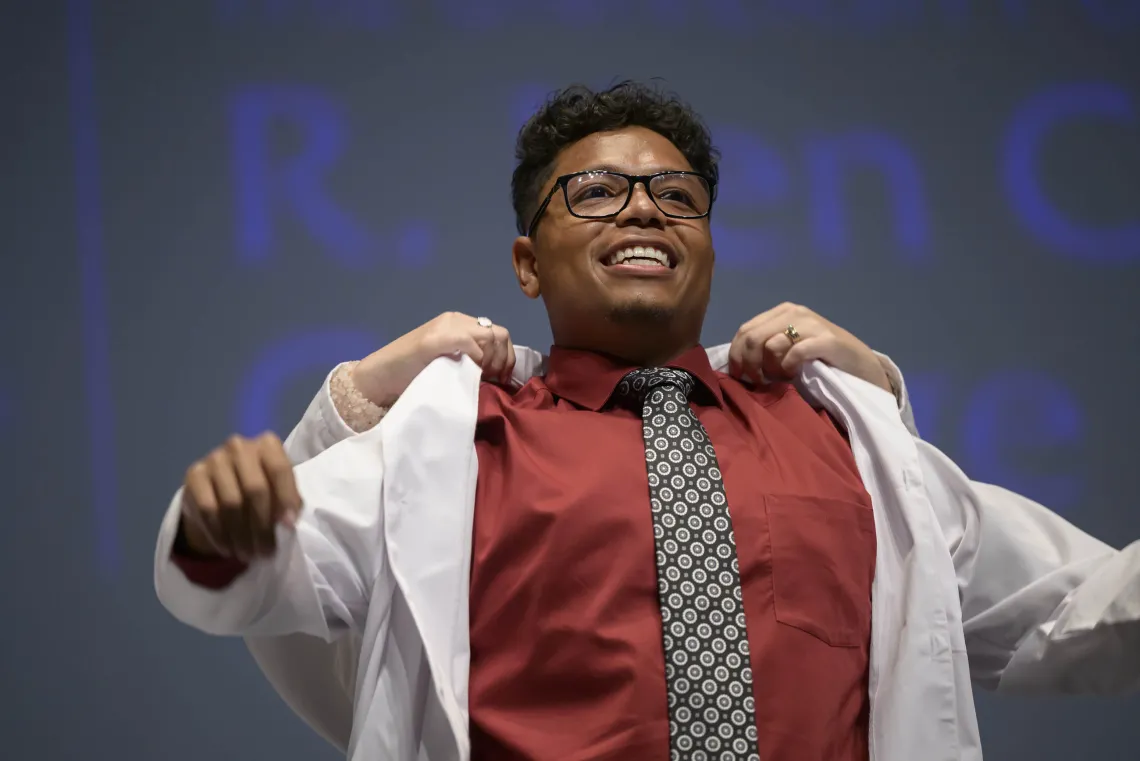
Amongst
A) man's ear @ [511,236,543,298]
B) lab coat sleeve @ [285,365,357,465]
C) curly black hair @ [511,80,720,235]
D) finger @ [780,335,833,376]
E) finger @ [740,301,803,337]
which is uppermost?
curly black hair @ [511,80,720,235]

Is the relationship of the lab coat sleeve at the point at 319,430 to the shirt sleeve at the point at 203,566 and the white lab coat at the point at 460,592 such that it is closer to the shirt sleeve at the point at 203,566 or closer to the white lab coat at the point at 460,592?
the white lab coat at the point at 460,592

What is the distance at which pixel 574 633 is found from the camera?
4.13 ft

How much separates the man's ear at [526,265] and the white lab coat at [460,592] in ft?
0.87

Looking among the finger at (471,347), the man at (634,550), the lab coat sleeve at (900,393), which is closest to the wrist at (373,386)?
the man at (634,550)

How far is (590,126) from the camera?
167 cm

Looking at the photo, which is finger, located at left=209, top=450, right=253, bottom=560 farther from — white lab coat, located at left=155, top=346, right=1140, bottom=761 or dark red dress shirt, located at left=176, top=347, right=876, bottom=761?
dark red dress shirt, located at left=176, top=347, right=876, bottom=761

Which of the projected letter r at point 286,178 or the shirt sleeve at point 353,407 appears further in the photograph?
the projected letter r at point 286,178

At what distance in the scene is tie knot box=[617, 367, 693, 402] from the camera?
150 cm

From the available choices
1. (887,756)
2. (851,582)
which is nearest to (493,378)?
(851,582)

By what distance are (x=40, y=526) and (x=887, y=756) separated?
4.34ft

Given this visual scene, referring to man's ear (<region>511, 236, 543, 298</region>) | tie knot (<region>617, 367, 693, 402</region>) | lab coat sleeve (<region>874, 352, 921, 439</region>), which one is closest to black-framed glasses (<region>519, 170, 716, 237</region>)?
man's ear (<region>511, 236, 543, 298</region>)

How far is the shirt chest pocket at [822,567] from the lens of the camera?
131 cm

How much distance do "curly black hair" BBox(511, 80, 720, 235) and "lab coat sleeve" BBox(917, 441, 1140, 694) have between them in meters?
0.57

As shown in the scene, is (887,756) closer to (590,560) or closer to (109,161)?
(590,560)
